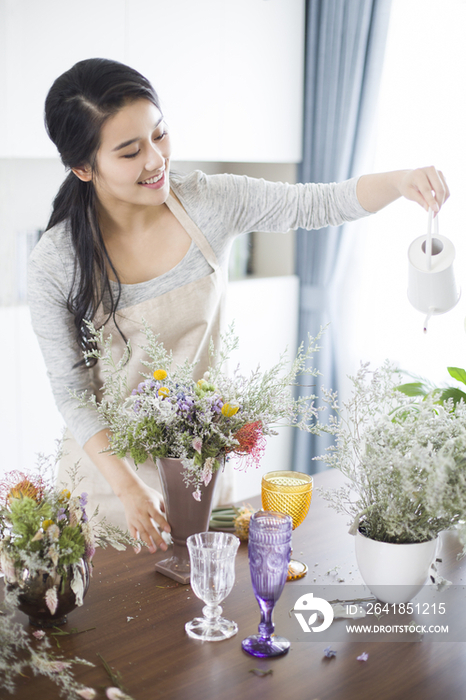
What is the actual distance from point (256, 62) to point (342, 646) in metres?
2.63

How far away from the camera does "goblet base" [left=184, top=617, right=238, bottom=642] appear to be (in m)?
1.02

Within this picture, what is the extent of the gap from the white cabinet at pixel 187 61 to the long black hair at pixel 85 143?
33.7 inches

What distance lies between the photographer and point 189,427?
1111 millimetres

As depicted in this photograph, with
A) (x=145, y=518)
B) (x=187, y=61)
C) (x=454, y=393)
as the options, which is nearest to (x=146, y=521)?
(x=145, y=518)

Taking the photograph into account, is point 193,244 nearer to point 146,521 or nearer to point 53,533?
point 146,521

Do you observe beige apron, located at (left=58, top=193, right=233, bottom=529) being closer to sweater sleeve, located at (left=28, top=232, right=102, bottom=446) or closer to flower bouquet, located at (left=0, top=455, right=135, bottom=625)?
sweater sleeve, located at (left=28, top=232, right=102, bottom=446)

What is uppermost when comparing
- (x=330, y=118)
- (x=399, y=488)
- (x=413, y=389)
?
(x=330, y=118)

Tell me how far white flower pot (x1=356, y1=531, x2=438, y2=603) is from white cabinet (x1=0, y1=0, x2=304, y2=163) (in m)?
1.77

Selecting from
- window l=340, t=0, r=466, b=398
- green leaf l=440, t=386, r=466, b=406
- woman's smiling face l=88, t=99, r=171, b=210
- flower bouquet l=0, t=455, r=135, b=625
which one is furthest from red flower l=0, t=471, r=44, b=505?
window l=340, t=0, r=466, b=398

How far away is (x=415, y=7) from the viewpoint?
2.74 metres

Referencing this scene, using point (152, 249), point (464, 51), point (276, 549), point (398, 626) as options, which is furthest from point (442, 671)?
point (464, 51)

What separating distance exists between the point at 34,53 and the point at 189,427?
1.64 m

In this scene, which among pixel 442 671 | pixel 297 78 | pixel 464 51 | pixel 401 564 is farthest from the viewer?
pixel 297 78

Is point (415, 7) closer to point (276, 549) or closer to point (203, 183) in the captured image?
point (203, 183)
